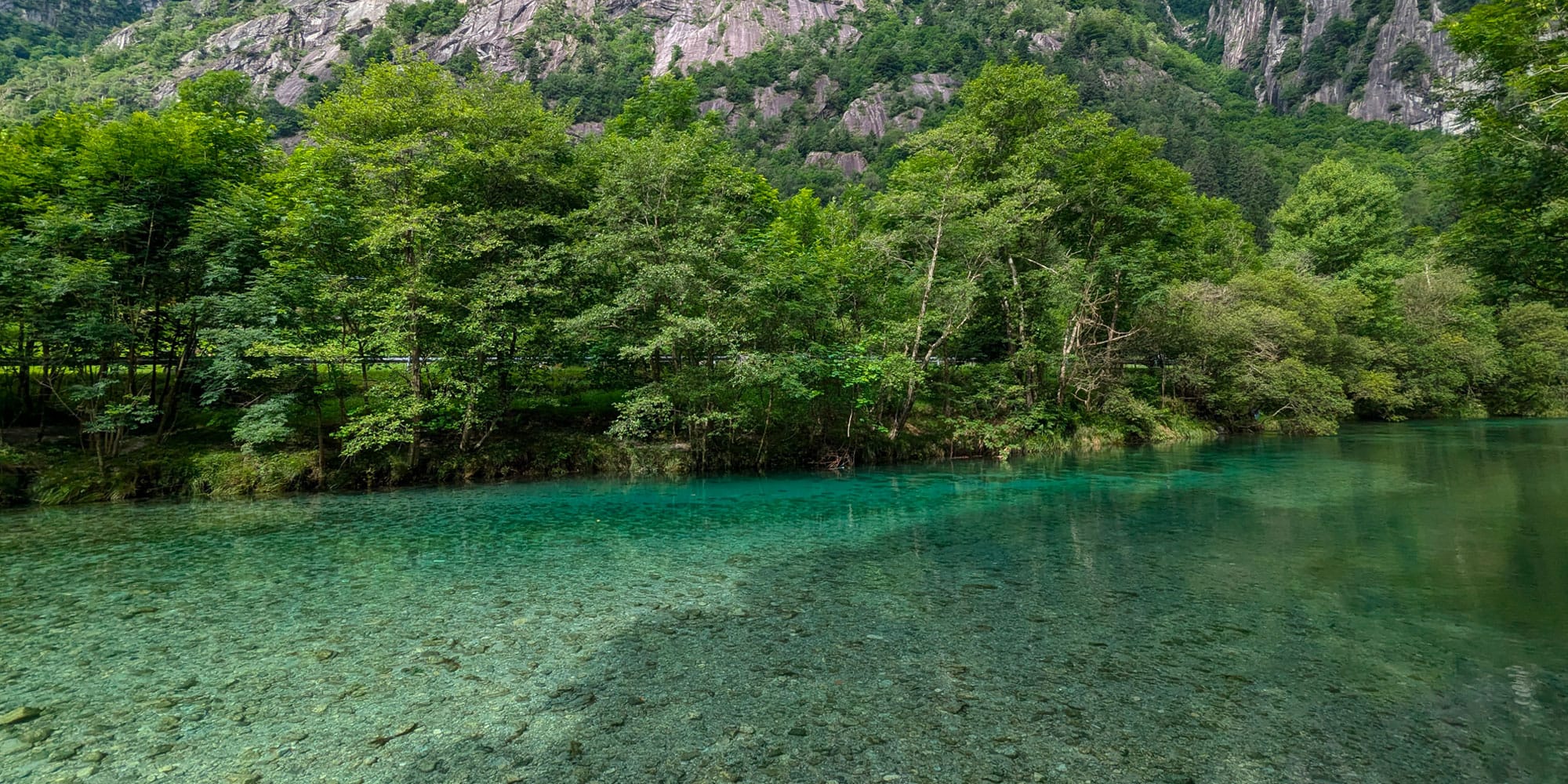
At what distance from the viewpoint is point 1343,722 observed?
4660mm

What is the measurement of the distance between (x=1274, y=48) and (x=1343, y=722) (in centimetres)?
18589

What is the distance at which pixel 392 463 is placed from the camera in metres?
18.4

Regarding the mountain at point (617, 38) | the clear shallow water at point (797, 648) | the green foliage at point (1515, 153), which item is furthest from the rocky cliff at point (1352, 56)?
the clear shallow water at point (797, 648)

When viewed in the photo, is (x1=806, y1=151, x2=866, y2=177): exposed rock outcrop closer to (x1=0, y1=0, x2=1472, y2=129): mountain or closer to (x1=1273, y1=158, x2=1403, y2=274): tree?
(x1=0, y1=0, x2=1472, y2=129): mountain

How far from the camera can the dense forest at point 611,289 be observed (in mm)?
15398

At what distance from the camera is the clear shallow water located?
4.32m

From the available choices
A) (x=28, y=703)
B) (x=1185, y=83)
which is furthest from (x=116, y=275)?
(x=1185, y=83)

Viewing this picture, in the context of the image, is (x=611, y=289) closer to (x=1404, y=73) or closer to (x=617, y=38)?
(x=1404, y=73)

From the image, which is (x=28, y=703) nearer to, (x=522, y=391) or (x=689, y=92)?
(x=522, y=391)

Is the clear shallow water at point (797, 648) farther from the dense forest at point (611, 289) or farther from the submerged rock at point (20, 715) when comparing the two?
the dense forest at point (611, 289)

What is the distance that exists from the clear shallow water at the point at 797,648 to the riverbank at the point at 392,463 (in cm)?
Answer: 292

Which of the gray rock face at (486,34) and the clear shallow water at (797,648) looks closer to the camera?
the clear shallow water at (797,648)

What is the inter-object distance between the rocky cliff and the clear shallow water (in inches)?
5049

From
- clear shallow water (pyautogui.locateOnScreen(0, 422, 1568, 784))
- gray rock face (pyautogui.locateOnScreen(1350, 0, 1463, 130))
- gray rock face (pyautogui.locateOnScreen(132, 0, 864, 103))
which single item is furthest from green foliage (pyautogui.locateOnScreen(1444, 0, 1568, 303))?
gray rock face (pyautogui.locateOnScreen(132, 0, 864, 103))
